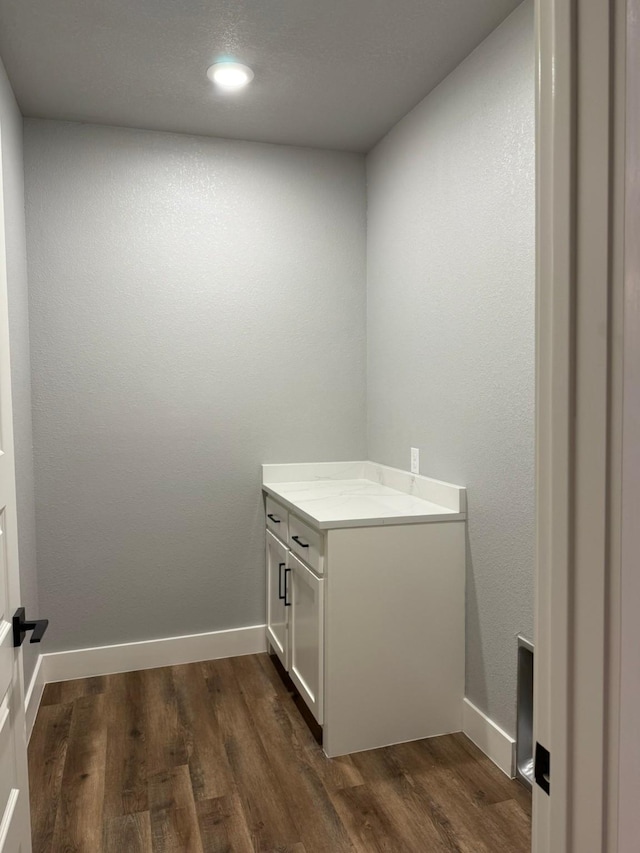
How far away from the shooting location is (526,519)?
2.12 meters

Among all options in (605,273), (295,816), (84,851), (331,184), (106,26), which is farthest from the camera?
(331,184)

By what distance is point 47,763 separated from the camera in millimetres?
2303

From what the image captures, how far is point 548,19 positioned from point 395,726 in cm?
237

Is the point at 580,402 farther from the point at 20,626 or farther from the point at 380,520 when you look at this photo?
the point at 380,520

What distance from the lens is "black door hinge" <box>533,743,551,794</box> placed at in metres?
0.67

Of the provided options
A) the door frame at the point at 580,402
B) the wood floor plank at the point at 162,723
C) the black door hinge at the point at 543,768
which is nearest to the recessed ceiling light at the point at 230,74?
the door frame at the point at 580,402

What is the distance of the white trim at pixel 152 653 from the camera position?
9.78 feet

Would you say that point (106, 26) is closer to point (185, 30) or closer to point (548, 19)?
point (185, 30)

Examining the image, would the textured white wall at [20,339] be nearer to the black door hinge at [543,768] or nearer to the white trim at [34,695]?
the white trim at [34,695]

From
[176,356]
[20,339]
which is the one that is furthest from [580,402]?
[176,356]

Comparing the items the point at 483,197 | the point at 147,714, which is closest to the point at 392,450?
the point at 483,197

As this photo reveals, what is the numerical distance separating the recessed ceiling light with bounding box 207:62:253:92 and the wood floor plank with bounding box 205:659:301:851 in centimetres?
263

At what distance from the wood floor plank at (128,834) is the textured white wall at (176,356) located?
117 centimetres

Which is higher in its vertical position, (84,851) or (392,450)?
(392,450)
